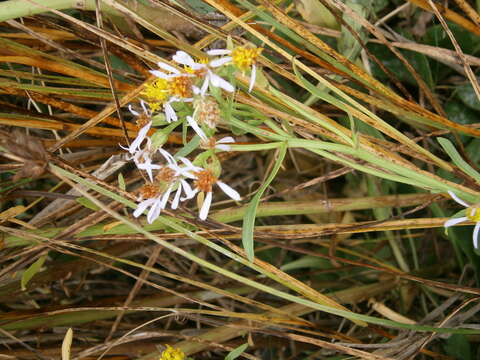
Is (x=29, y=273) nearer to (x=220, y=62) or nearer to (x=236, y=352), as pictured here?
(x=236, y=352)

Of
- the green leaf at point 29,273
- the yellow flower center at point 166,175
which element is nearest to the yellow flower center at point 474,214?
the yellow flower center at point 166,175

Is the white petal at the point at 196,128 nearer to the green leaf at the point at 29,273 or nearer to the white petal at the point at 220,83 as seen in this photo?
the white petal at the point at 220,83

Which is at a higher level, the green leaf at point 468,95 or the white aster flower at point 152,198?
the green leaf at point 468,95

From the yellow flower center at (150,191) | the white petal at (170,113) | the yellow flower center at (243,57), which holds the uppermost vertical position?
the yellow flower center at (243,57)

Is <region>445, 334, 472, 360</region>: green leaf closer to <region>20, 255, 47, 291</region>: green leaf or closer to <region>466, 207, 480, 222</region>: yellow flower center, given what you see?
<region>466, 207, 480, 222</region>: yellow flower center

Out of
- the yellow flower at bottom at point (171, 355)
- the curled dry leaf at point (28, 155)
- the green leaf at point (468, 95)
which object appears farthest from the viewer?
the green leaf at point (468, 95)

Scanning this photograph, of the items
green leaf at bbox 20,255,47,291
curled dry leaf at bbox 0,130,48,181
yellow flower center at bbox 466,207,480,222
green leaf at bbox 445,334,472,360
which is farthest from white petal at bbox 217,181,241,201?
green leaf at bbox 445,334,472,360

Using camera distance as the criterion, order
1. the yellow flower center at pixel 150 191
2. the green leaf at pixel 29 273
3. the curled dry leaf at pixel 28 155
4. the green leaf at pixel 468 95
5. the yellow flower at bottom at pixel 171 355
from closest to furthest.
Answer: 1. the curled dry leaf at pixel 28 155
2. the yellow flower center at pixel 150 191
3. the yellow flower at bottom at pixel 171 355
4. the green leaf at pixel 29 273
5. the green leaf at pixel 468 95

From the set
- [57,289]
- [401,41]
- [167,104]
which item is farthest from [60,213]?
[401,41]
